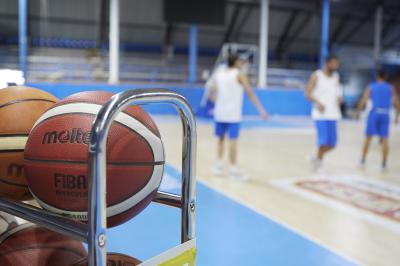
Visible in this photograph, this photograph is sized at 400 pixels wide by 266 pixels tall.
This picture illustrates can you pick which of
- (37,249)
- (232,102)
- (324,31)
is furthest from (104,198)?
(324,31)

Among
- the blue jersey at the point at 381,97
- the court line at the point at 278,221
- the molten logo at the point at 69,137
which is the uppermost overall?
the blue jersey at the point at 381,97

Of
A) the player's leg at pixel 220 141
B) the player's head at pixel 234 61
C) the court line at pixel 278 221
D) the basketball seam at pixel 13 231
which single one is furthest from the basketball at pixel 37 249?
the player's head at pixel 234 61

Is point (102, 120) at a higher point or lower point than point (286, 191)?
higher

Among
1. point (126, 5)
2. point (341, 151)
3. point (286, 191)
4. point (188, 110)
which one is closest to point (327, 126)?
point (286, 191)

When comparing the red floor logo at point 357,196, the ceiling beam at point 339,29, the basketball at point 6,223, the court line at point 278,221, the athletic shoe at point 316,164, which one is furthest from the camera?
the ceiling beam at point 339,29

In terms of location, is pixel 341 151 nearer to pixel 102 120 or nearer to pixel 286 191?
pixel 286 191

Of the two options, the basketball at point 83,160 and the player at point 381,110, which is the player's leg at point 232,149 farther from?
the basketball at point 83,160

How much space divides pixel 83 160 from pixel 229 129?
12.9 ft

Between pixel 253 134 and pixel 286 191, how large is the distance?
538cm

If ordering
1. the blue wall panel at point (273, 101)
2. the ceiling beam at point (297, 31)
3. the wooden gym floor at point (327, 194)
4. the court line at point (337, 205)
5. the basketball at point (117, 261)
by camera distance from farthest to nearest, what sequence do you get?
1. the ceiling beam at point (297, 31)
2. the blue wall panel at point (273, 101)
3. the court line at point (337, 205)
4. the wooden gym floor at point (327, 194)
5. the basketball at point (117, 261)

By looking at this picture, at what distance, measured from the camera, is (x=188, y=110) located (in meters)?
1.45

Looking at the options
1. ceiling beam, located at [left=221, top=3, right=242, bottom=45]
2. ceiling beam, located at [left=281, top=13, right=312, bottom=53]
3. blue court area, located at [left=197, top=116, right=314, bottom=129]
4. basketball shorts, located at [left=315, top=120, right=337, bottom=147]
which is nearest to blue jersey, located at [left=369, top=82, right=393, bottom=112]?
basketball shorts, located at [left=315, top=120, right=337, bottom=147]

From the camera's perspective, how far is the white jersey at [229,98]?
5121 millimetres

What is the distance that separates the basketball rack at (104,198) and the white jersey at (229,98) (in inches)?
136
